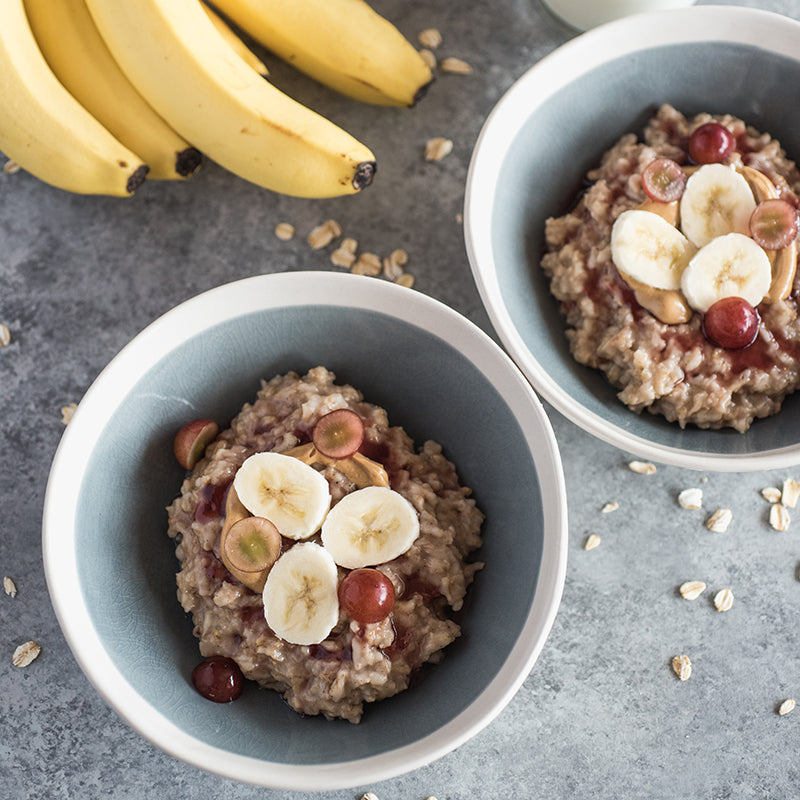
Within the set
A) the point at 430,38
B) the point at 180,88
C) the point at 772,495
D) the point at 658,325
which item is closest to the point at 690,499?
the point at 772,495

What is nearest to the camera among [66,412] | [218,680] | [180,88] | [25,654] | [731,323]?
[218,680]

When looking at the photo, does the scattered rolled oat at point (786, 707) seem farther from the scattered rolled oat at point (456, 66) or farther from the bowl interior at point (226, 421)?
the scattered rolled oat at point (456, 66)

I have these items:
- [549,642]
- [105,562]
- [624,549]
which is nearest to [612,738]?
[549,642]

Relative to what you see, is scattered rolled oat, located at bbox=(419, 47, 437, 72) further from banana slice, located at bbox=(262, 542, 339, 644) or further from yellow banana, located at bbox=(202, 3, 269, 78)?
banana slice, located at bbox=(262, 542, 339, 644)

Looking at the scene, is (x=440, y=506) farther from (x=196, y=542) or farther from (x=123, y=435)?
(x=123, y=435)

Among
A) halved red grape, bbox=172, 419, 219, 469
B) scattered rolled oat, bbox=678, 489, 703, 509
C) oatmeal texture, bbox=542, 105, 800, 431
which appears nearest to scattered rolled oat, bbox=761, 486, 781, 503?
scattered rolled oat, bbox=678, 489, 703, 509

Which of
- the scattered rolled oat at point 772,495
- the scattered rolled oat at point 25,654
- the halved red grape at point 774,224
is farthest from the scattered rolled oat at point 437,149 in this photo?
the scattered rolled oat at point 25,654

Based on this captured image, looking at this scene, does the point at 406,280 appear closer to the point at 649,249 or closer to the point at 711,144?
the point at 649,249
